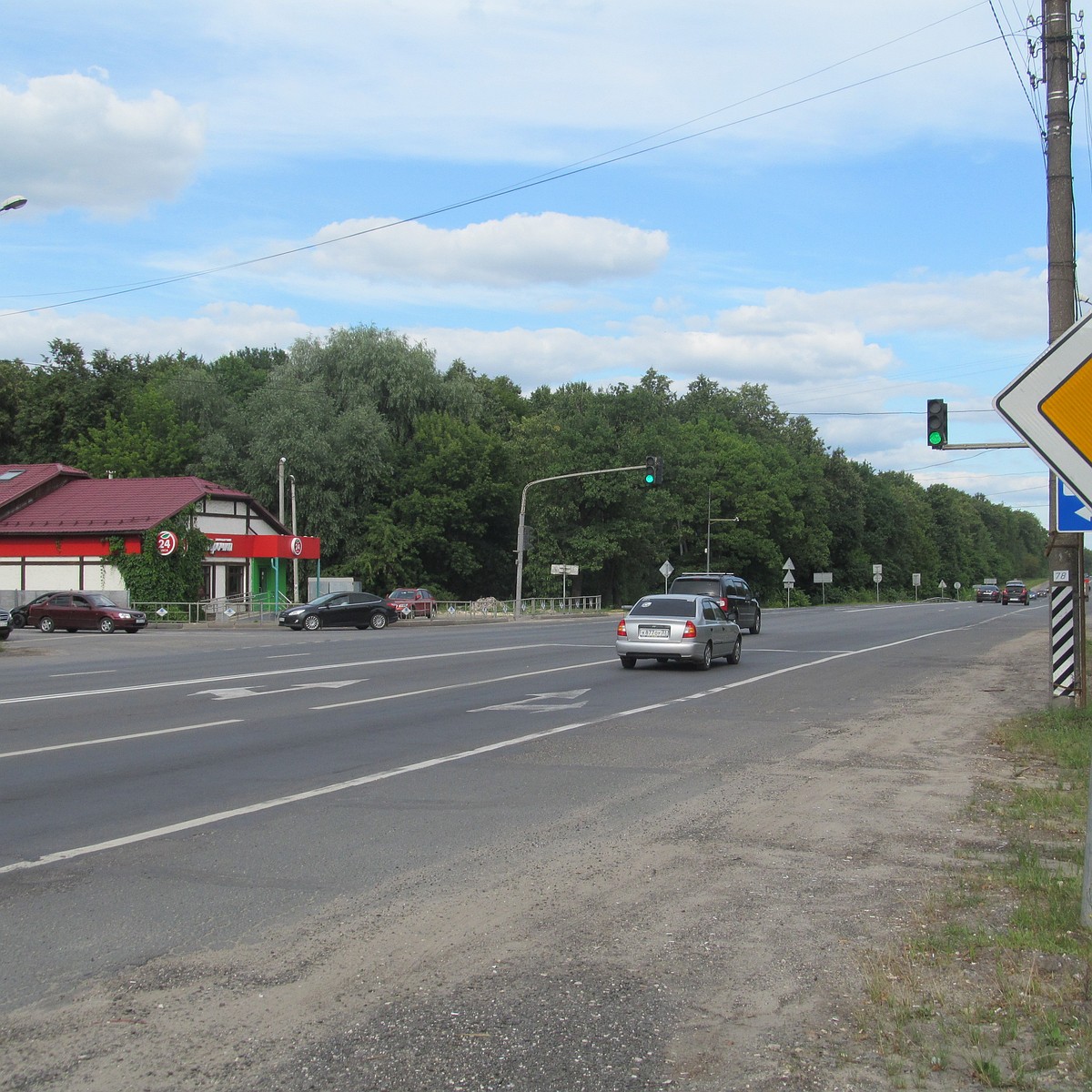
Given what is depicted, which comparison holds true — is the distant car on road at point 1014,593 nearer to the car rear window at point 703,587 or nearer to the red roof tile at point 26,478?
the car rear window at point 703,587

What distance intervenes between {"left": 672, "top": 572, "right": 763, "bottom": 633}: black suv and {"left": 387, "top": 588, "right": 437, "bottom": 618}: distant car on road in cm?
1995

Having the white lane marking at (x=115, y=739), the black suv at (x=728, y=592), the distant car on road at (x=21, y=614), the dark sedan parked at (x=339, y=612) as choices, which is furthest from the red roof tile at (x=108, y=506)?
the white lane marking at (x=115, y=739)

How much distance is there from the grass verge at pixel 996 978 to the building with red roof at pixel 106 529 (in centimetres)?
4752

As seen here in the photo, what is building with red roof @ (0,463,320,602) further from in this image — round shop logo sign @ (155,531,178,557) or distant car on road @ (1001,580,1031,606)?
distant car on road @ (1001,580,1031,606)

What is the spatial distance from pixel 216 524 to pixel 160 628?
35.5 ft

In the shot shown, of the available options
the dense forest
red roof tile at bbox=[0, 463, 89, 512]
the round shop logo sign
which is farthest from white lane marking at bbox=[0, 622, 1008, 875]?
the dense forest

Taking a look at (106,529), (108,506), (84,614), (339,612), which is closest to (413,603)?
(339,612)

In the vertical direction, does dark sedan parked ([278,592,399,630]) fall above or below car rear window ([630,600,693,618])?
below

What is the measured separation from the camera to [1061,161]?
50.0 ft

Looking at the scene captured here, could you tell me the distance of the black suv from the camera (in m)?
33.5

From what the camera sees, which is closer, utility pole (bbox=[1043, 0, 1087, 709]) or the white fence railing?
utility pole (bbox=[1043, 0, 1087, 709])

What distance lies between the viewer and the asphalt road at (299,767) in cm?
633

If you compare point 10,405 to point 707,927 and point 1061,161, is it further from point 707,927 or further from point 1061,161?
point 707,927

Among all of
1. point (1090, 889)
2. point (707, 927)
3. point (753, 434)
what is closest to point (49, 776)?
point (707, 927)
